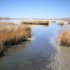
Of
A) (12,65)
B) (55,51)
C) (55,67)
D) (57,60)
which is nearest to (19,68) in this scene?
(12,65)

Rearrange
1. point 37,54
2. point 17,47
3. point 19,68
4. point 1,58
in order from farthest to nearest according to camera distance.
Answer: point 17,47
point 37,54
point 1,58
point 19,68

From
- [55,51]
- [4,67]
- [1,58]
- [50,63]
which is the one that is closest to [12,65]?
[4,67]

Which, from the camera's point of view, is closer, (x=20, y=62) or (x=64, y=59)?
(x=20, y=62)

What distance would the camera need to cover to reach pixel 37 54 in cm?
1369

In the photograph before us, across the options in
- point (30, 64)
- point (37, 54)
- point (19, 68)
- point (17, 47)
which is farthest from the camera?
point (17, 47)

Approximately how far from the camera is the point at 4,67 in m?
10.5

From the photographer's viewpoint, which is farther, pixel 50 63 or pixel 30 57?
pixel 30 57

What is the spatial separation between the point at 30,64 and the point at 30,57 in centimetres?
157

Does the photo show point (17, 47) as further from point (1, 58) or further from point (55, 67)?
point (55, 67)

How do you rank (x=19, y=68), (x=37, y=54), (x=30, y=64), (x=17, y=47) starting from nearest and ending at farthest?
(x=19, y=68) < (x=30, y=64) < (x=37, y=54) < (x=17, y=47)

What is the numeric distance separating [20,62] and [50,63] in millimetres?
1860

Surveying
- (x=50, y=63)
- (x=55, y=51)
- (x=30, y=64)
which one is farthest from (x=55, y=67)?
(x=55, y=51)

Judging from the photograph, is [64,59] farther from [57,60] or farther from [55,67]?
[55,67]

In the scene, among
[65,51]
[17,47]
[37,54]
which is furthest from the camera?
[17,47]
